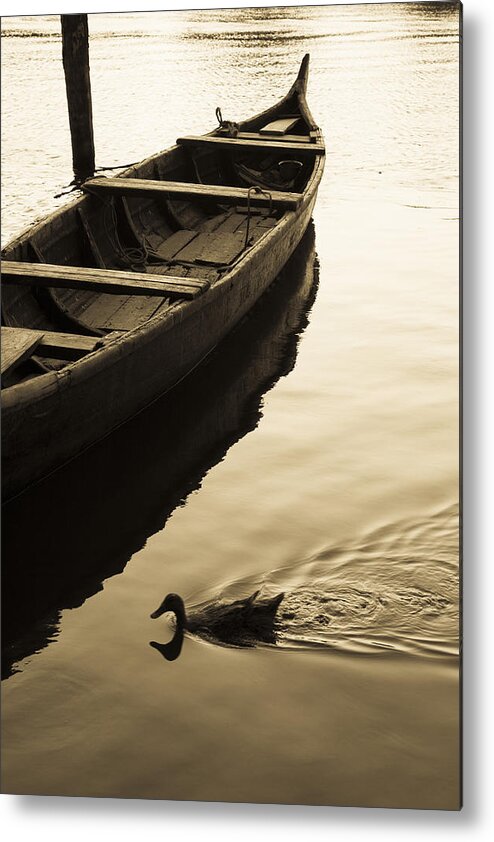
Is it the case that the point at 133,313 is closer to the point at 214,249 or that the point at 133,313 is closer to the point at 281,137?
the point at 214,249

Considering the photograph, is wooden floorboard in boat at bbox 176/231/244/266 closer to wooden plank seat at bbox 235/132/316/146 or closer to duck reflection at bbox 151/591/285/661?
wooden plank seat at bbox 235/132/316/146

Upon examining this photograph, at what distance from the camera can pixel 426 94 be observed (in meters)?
4.51

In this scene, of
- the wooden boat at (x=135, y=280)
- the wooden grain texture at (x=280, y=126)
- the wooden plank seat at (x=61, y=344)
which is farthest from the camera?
the wooden grain texture at (x=280, y=126)

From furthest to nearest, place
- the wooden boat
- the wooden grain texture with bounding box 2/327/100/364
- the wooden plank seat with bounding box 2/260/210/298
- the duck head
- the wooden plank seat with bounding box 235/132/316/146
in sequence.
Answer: the wooden plank seat with bounding box 235/132/316/146 < the wooden plank seat with bounding box 2/260/210/298 < the wooden grain texture with bounding box 2/327/100/364 < the wooden boat < the duck head

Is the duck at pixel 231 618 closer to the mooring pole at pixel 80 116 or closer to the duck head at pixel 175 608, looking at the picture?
the duck head at pixel 175 608

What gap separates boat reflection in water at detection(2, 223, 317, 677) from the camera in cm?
431

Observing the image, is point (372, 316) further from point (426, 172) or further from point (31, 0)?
point (31, 0)

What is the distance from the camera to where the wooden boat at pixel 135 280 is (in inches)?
177

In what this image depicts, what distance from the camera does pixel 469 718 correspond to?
3.26 m

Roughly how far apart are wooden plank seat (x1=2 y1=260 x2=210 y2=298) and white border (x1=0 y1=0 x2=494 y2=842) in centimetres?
220

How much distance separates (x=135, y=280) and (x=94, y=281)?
0.72 ft

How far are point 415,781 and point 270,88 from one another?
221 inches

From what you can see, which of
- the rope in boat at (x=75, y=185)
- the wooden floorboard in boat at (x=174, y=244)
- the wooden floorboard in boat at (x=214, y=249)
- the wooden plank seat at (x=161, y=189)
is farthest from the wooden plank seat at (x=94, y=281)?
the rope in boat at (x=75, y=185)

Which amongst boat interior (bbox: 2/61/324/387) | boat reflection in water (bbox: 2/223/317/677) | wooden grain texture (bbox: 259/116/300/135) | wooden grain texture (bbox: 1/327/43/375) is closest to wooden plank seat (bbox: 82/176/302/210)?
boat interior (bbox: 2/61/324/387)
